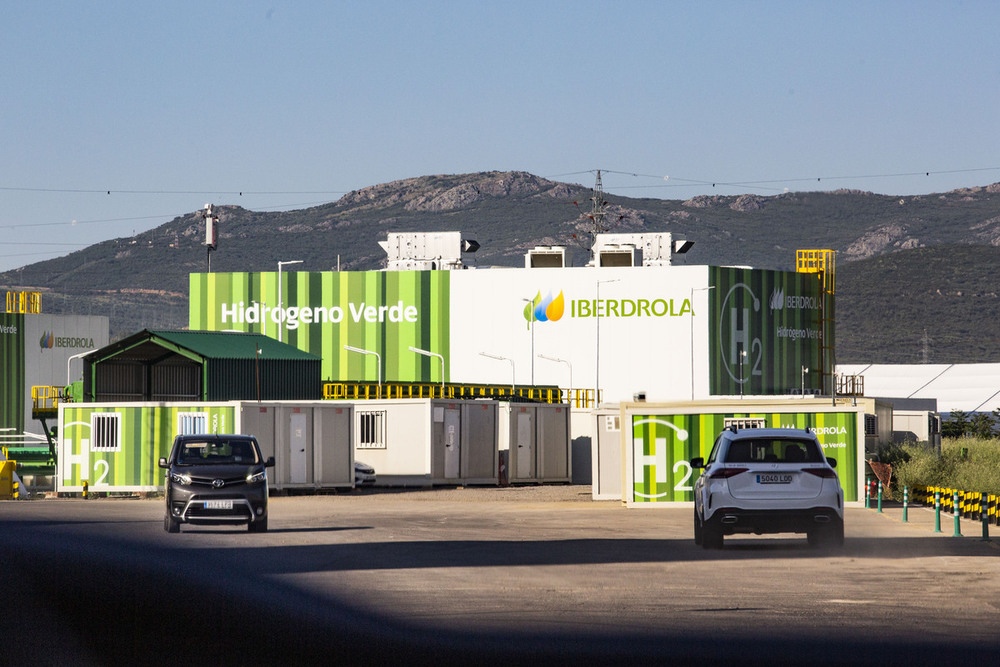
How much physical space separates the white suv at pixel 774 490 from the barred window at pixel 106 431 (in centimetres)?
2504

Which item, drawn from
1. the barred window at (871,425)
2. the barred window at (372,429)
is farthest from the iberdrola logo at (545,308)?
the barred window at (871,425)

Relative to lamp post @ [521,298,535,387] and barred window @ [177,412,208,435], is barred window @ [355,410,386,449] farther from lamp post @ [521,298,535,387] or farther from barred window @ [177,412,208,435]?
lamp post @ [521,298,535,387]

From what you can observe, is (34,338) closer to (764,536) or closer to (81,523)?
(81,523)

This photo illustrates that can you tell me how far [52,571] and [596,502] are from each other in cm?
2133

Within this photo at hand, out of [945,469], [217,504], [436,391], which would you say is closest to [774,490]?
[217,504]

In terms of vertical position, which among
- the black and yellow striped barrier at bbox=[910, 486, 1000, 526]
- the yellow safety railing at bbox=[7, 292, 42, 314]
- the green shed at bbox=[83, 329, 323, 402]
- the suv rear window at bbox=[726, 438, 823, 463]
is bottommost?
the black and yellow striped barrier at bbox=[910, 486, 1000, 526]

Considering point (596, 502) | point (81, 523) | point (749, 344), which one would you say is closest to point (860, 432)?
point (596, 502)

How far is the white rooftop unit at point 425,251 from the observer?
300 feet

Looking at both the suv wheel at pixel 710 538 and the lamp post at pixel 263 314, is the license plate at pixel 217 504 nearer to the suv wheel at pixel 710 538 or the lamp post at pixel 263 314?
the suv wheel at pixel 710 538

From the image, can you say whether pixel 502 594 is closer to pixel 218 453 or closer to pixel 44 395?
pixel 218 453

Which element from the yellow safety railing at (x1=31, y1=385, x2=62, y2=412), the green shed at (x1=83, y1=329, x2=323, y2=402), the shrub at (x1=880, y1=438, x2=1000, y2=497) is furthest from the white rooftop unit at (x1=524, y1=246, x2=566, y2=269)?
the shrub at (x1=880, y1=438, x2=1000, y2=497)

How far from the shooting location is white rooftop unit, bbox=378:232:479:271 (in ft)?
300

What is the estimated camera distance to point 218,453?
81.9 feet

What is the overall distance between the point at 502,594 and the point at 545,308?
6925 cm
